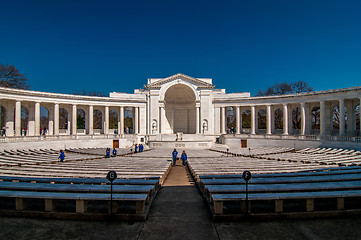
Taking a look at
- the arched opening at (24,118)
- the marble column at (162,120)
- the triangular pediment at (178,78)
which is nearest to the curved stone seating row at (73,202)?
the marble column at (162,120)

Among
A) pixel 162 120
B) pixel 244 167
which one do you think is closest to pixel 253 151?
pixel 244 167

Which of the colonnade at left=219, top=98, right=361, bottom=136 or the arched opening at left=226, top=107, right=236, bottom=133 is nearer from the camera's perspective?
the colonnade at left=219, top=98, right=361, bottom=136

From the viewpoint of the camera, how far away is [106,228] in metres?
6.24

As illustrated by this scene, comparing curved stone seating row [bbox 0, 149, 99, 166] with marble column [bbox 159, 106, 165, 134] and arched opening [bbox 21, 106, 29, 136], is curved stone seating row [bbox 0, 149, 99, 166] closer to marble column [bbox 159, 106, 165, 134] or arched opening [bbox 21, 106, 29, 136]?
arched opening [bbox 21, 106, 29, 136]

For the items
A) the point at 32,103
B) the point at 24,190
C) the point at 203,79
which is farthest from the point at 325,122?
the point at 32,103

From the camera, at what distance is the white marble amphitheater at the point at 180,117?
117 ft

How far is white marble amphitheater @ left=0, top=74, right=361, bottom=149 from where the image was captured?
35.5 meters

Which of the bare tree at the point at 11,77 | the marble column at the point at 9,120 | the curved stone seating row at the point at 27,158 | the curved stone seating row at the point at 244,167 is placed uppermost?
the bare tree at the point at 11,77

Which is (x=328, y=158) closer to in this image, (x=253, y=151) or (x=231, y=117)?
(x=253, y=151)

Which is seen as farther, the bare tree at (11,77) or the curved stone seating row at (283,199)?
the bare tree at (11,77)

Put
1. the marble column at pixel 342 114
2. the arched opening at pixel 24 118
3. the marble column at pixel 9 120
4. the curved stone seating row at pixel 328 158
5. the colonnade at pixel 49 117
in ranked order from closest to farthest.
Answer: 1. the curved stone seating row at pixel 328 158
2. the marble column at pixel 342 114
3. the colonnade at pixel 49 117
4. the marble column at pixel 9 120
5. the arched opening at pixel 24 118

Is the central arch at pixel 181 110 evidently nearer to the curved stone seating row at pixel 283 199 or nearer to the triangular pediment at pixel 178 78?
the triangular pediment at pixel 178 78

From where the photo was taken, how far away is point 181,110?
5597 centimetres

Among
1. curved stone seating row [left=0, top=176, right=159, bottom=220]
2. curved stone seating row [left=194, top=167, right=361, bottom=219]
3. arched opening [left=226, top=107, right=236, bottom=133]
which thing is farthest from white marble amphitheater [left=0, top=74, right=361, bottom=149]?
curved stone seating row [left=0, top=176, right=159, bottom=220]
